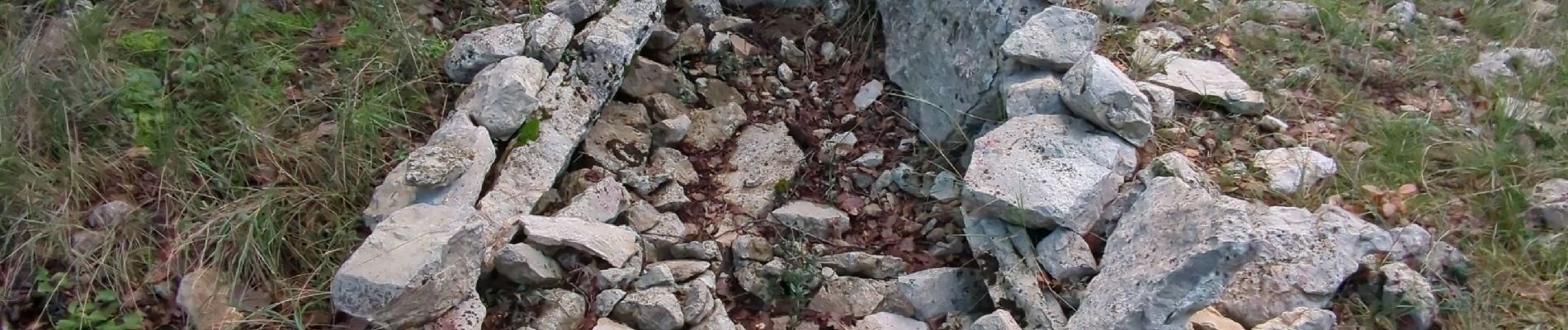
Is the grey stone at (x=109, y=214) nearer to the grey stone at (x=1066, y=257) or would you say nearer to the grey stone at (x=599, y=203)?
the grey stone at (x=599, y=203)

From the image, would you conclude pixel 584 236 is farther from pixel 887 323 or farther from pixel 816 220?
pixel 887 323

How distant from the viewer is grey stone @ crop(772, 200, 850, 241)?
9.59 feet

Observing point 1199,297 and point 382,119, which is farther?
point 382,119

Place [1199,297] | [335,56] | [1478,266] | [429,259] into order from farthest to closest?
[335,56]
[1478,266]
[429,259]
[1199,297]

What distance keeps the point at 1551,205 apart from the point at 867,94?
6.27 feet

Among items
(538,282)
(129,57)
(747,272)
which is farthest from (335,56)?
(747,272)

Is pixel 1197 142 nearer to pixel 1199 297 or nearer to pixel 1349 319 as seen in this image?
pixel 1349 319

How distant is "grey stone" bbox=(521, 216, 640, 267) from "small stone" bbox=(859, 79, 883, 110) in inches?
43.0

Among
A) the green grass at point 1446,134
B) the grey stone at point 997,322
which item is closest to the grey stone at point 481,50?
the grey stone at point 997,322

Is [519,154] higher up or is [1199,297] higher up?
Answer: [1199,297]

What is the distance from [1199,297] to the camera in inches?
84.0

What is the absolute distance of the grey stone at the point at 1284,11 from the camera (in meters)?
3.45

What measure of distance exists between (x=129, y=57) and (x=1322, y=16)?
144 inches

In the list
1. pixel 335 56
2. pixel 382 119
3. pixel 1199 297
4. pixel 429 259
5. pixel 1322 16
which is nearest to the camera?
pixel 1199 297
